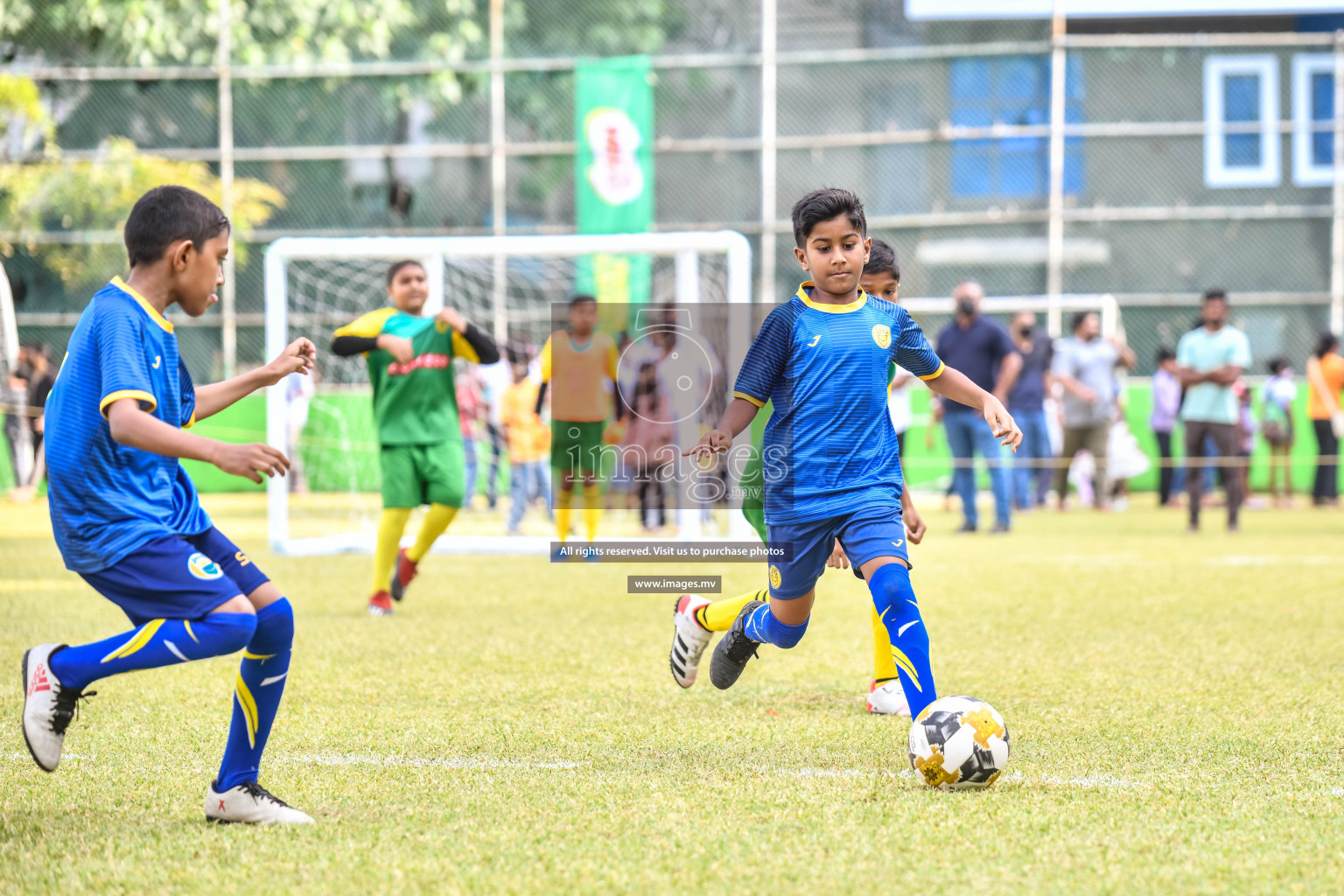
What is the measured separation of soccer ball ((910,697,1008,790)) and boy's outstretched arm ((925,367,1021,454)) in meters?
0.83

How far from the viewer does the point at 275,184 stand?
21.5 metres

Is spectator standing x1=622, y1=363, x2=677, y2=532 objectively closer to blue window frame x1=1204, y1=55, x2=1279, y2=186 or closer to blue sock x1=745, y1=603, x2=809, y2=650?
blue sock x1=745, y1=603, x2=809, y2=650

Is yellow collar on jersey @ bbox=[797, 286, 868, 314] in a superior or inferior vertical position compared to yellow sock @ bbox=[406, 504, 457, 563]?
superior

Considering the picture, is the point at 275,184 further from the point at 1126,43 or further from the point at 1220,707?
the point at 1220,707

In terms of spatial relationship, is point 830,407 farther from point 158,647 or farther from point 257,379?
point 158,647

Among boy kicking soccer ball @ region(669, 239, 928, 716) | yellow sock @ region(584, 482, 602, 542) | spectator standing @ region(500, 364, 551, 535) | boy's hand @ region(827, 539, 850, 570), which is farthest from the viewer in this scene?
spectator standing @ region(500, 364, 551, 535)

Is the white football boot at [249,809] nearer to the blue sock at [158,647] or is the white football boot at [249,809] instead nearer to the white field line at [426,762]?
the blue sock at [158,647]

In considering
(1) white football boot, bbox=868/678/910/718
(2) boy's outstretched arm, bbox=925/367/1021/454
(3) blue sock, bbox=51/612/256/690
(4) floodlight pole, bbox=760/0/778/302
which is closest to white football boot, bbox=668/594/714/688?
(1) white football boot, bbox=868/678/910/718

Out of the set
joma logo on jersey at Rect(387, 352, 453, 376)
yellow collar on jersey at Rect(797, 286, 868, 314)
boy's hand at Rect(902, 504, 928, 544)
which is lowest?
boy's hand at Rect(902, 504, 928, 544)

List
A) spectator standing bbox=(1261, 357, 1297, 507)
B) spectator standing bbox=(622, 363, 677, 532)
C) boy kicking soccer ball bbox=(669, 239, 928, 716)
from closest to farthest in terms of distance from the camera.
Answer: boy kicking soccer ball bbox=(669, 239, 928, 716)
spectator standing bbox=(622, 363, 677, 532)
spectator standing bbox=(1261, 357, 1297, 507)

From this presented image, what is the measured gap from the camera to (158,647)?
340 cm

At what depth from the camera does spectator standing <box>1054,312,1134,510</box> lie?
15.2m

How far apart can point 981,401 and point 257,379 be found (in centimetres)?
218

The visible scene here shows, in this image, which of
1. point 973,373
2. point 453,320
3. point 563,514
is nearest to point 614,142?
point 973,373
